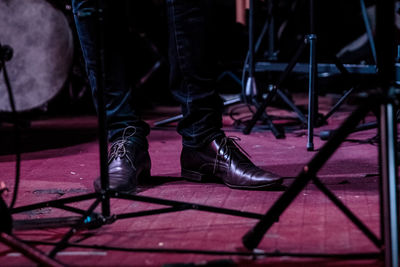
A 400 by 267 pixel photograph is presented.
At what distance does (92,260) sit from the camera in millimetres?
1004

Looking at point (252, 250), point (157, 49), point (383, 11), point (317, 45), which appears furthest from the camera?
point (157, 49)

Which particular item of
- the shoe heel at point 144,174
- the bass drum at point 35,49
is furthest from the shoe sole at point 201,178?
the bass drum at point 35,49

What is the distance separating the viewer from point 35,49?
2770 mm

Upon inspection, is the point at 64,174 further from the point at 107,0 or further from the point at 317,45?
the point at 317,45

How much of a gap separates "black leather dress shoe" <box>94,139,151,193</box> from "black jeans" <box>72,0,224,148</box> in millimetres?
45

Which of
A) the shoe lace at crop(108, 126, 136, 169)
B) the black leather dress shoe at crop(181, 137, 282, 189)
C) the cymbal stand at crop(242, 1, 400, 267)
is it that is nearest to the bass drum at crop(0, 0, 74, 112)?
the shoe lace at crop(108, 126, 136, 169)

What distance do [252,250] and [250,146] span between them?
1.31 metres

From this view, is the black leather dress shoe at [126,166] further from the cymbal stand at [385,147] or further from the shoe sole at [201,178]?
the cymbal stand at [385,147]

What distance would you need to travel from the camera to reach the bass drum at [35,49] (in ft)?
8.81

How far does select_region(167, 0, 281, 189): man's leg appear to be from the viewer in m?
1.50

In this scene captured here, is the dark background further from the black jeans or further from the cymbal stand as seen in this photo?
the cymbal stand

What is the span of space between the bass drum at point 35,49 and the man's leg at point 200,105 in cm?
140

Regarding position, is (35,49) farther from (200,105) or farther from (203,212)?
(203,212)

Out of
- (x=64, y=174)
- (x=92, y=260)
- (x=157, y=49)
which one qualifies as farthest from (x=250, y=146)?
(x=157, y=49)
